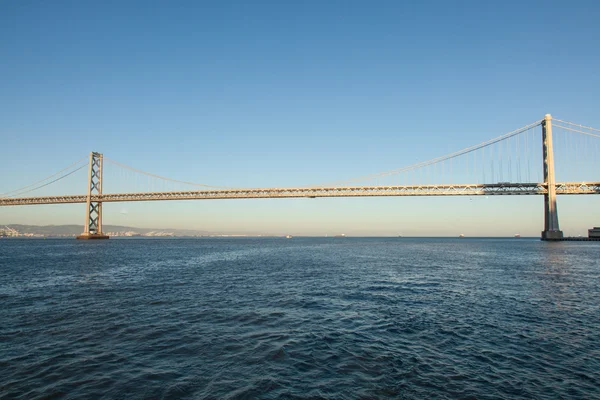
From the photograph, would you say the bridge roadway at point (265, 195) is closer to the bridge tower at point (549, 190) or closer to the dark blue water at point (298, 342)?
the bridge tower at point (549, 190)

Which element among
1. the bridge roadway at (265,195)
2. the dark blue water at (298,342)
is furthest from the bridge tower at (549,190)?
the dark blue water at (298,342)

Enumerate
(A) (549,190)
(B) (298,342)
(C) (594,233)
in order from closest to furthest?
(B) (298,342) < (A) (549,190) < (C) (594,233)

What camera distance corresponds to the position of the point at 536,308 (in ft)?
40.5

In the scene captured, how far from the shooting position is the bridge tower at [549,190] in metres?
62.8

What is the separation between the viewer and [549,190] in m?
63.0

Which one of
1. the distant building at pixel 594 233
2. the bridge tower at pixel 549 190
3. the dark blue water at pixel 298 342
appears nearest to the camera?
the dark blue water at pixel 298 342

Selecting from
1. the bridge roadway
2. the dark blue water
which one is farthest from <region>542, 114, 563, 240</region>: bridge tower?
the dark blue water

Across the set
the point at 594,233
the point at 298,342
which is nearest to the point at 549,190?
the point at 594,233

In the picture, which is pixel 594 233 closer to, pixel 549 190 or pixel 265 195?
pixel 549 190

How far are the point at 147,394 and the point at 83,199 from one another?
84103 millimetres

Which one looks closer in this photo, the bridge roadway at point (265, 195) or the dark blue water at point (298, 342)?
the dark blue water at point (298, 342)

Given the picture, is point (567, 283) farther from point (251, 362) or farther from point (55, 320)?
point (55, 320)

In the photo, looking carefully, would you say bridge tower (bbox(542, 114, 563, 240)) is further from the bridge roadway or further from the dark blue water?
the dark blue water

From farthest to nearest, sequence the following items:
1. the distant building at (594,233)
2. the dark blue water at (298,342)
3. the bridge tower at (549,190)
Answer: the distant building at (594,233) → the bridge tower at (549,190) → the dark blue water at (298,342)
